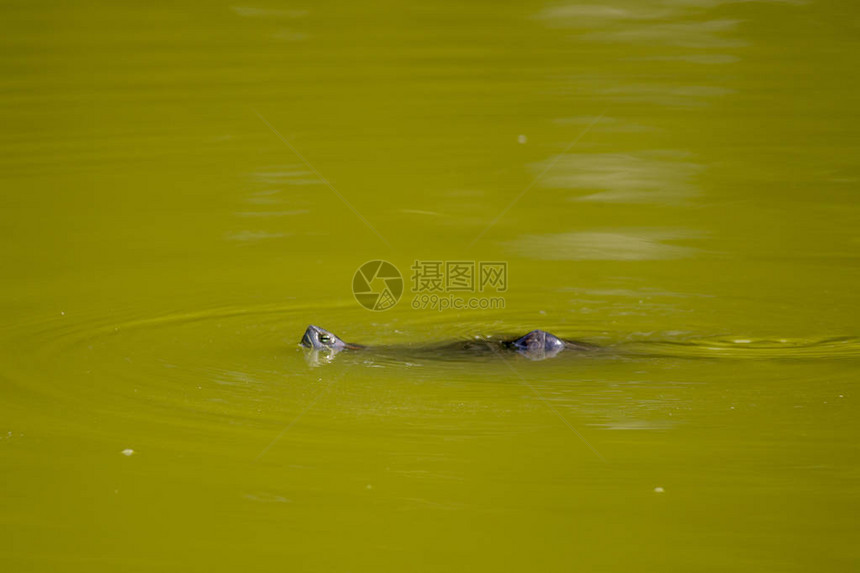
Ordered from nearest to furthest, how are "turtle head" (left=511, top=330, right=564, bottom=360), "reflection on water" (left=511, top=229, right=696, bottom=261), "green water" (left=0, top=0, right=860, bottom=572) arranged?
"green water" (left=0, top=0, right=860, bottom=572) < "turtle head" (left=511, top=330, right=564, bottom=360) < "reflection on water" (left=511, top=229, right=696, bottom=261)

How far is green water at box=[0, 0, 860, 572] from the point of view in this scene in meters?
3.11

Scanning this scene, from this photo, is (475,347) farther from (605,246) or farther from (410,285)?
(605,246)

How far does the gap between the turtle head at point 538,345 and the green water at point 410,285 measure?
0.08 m

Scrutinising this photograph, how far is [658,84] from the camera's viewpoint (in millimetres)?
7945

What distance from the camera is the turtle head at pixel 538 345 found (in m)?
4.37

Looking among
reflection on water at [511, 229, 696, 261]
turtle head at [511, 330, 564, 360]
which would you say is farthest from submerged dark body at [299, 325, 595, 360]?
reflection on water at [511, 229, 696, 261]

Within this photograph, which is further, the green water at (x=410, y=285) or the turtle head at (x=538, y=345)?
the turtle head at (x=538, y=345)

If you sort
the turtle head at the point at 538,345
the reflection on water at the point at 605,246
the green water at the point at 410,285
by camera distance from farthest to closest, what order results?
the reflection on water at the point at 605,246
the turtle head at the point at 538,345
the green water at the point at 410,285

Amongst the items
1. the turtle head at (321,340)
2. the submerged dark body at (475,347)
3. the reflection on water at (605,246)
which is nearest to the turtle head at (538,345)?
the submerged dark body at (475,347)

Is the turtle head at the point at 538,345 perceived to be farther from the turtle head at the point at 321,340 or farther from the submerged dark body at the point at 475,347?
the turtle head at the point at 321,340

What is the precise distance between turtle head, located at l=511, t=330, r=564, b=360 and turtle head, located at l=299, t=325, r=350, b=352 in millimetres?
666

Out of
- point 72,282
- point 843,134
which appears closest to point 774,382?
point 72,282

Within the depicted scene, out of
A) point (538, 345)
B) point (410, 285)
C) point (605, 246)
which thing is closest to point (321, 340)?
point (538, 345)

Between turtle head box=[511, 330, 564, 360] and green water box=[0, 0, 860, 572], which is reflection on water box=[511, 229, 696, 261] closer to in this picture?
green water box=[0, 0, 860, 572]
